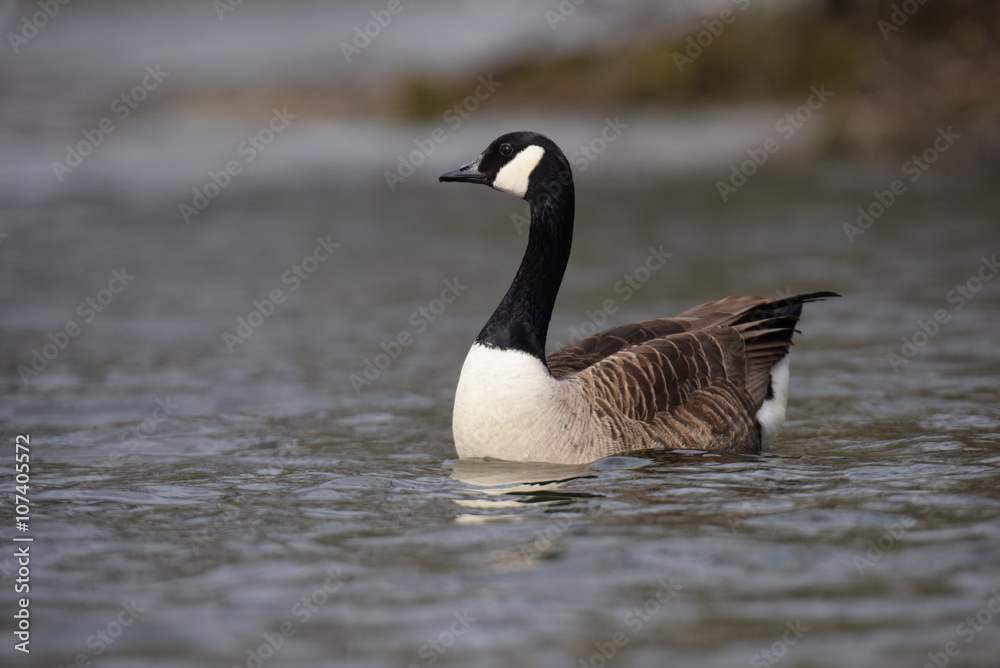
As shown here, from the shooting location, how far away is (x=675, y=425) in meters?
7.82

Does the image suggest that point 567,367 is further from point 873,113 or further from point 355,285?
point 873,113

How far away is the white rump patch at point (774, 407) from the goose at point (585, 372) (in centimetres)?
1

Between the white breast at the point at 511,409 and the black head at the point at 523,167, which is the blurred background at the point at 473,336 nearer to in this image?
the white breast at the point at 511,409

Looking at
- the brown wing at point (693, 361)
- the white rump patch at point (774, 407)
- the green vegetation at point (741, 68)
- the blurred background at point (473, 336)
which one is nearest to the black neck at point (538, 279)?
the brown wing at point (693, 361)

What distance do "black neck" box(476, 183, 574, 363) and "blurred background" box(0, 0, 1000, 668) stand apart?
957 millimetres


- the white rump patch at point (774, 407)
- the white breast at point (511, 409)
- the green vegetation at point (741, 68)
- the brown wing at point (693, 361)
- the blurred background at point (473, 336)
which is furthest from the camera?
the green vegetation at point (741, 68)

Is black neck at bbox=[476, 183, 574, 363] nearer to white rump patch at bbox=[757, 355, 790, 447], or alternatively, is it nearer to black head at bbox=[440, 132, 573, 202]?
black head at bbox=[440, 132, 573, 202]

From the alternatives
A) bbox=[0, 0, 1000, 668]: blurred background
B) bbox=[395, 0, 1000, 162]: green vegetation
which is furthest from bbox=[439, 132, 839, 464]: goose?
bbox=[395, 0, 1000, 162]: green vegetation

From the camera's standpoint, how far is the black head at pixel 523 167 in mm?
7809

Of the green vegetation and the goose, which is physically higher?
the green vegetation

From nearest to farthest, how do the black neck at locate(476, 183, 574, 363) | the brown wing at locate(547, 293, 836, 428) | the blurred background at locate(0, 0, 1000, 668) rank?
the blurred background at locate(0, 0, 1000, 668), the black neck at locate(476, 183, 574, 363), the brown wing at locate(547, 293, 836, 428)

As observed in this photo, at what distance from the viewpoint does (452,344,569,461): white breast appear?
7.32m

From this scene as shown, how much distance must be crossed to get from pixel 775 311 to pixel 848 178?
45.9ft

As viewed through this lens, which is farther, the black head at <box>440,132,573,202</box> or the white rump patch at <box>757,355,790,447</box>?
the white rump patch at <box>757,355,790,447</box>
